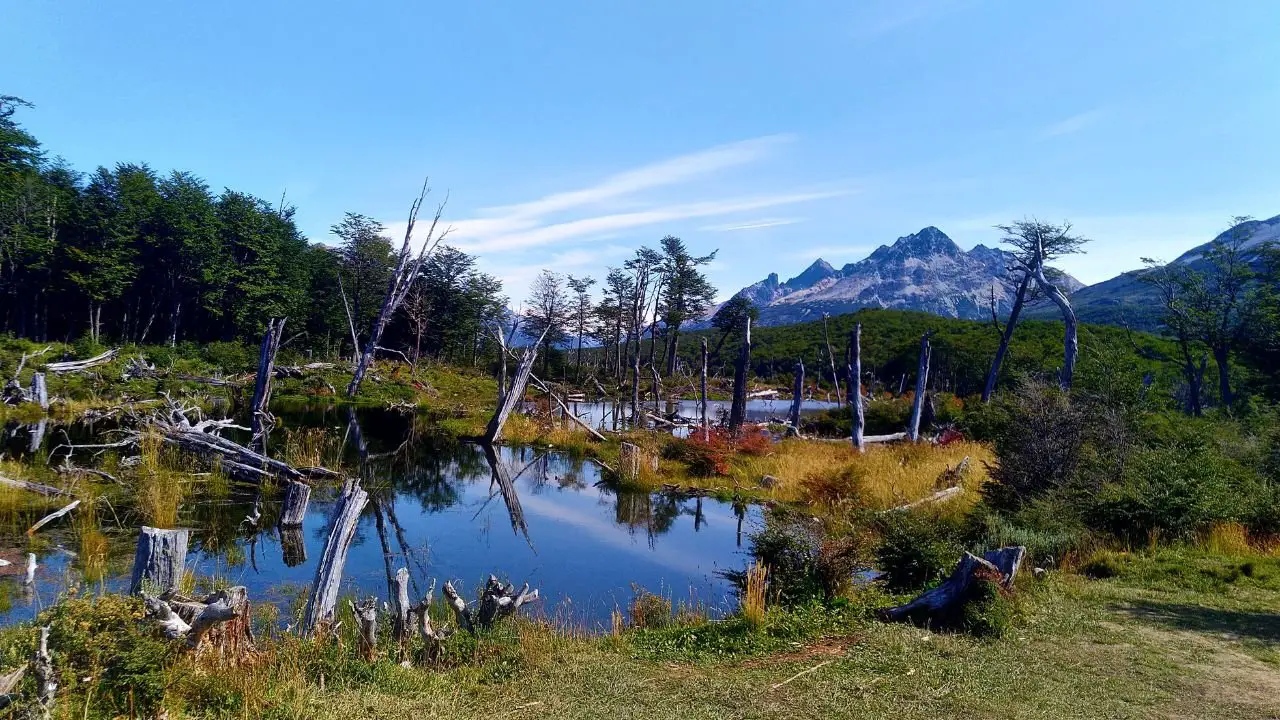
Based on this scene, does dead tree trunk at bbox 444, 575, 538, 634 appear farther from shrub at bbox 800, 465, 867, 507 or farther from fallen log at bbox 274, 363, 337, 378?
fallen log at bbox 274, 363, 337, 378

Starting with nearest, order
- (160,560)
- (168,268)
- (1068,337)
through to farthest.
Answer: (160,560)
(1068,337)
(168,268)

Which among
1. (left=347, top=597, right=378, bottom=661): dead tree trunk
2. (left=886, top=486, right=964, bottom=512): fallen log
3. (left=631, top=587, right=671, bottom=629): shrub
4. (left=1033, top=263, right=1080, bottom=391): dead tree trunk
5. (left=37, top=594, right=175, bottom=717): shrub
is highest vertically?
(left=1033, top=263, right=1080, bottom=391): dead tree trunk

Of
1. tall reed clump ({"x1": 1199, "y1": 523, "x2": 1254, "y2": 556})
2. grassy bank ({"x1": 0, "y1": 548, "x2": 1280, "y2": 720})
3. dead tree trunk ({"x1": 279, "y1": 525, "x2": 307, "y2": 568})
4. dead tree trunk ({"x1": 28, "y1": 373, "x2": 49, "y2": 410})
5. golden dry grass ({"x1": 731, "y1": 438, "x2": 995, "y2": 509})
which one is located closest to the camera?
grassy bank ({"x1": 0, "y1": 548, "x2": 1280, "y2": 720})

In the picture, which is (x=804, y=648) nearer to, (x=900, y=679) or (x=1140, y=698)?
(x=900, y=679)

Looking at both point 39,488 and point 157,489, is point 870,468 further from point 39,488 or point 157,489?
point 39,488

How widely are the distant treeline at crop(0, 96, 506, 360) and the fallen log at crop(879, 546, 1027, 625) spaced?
38.5m

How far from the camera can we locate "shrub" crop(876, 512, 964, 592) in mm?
9695

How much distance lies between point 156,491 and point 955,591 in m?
12.6

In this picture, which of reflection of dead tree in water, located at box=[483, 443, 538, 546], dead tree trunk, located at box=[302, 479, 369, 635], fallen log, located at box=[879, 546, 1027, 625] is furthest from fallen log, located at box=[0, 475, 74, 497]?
fallen log, located at box=[879, 546, 1027, 625]

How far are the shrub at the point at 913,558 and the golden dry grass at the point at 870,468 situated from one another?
4.95 m

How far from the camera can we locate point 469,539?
1330 centimetres

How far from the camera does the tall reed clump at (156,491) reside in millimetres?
11773

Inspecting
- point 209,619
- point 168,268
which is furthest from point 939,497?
point 168,268

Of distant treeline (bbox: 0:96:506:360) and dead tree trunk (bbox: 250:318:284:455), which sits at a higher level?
distant treeline (bbox: 0:96:506:360)
